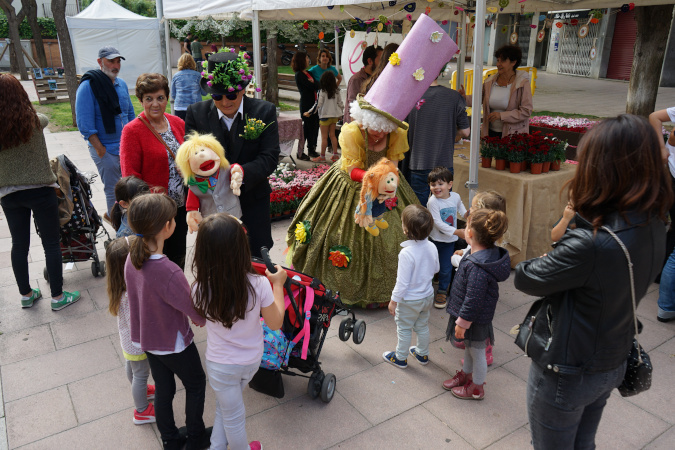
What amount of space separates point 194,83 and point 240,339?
21.9ft

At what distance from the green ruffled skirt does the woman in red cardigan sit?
113cm

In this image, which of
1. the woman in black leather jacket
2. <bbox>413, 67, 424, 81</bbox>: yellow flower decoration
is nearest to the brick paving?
the woman in black leather jacket

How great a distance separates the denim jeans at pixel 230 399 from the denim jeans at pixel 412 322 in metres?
1.21

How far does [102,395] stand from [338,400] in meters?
1.53

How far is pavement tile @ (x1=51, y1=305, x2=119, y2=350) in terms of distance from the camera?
382cm

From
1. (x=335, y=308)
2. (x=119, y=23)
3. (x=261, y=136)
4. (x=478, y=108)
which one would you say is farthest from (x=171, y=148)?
(x=119, y=23)

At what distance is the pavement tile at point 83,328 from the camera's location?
3.82m

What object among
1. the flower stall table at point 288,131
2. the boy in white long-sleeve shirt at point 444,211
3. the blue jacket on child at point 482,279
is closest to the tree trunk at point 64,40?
the flower stall table at point 288,131

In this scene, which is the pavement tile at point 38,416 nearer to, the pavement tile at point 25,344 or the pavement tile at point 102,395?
the pavement tile at point 102,395

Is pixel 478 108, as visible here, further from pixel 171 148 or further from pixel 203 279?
pixel 203 279

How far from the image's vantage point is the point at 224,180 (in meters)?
3.27

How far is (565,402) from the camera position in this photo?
1891mm

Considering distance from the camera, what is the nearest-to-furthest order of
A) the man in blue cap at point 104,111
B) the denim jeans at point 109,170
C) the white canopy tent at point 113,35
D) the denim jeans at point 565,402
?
the denim jeans at point 565,402 < the man in blue cap at point 104,111 < the denim jeans at point 109,170 < the white canopy tent at point 113,35

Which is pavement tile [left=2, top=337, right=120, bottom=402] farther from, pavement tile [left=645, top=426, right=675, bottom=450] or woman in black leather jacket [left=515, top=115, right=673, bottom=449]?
pavement tile [left=645, top=426, right=675, bottom=450]
